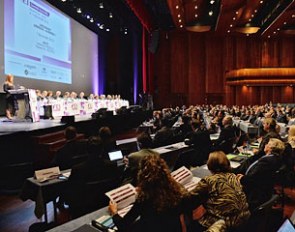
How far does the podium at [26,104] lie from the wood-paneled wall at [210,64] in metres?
16.5

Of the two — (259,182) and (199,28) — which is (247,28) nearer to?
(199,28)

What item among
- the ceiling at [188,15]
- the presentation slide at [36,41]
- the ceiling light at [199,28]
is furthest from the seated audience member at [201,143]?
the ceiling light at [199,28]

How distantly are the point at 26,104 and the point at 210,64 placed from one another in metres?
18.9

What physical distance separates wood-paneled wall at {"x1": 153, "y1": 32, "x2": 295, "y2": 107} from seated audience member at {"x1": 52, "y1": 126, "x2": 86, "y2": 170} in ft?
62.8

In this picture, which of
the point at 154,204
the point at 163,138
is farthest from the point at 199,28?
the point at 154,204

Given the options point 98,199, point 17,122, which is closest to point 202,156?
point 98,199

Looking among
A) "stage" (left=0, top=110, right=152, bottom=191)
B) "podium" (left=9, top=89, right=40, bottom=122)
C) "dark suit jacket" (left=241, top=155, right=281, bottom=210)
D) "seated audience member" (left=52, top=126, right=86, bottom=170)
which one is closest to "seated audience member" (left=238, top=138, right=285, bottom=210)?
"dark suit jacket" (left=241, top=155, right=281, bottom=210)

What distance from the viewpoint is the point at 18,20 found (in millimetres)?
Result: 9688

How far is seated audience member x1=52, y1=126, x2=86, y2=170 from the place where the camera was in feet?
15.3

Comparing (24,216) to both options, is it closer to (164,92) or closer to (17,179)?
(17,179)

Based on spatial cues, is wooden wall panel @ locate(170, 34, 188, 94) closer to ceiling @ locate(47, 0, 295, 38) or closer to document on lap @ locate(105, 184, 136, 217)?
ceiling @ locate(47, 0, 295, 38)

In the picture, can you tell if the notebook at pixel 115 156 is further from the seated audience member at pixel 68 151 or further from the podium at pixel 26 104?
the podium at pixel 26 104

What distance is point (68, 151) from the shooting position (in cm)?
473

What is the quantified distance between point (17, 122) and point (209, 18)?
56.7 feet
